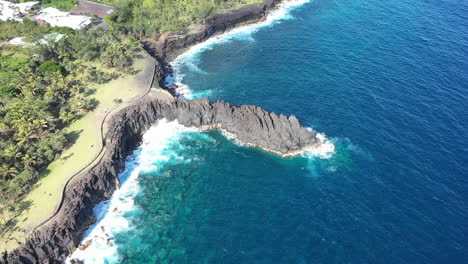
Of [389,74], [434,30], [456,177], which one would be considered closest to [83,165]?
[456,177]

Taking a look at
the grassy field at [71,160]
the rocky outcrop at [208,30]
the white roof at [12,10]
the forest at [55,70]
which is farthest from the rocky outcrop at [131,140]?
the white roof at [12,10]

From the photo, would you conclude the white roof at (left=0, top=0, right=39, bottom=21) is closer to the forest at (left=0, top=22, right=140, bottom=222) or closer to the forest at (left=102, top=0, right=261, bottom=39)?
the forest at (left=0, top=22, right=140, bottom=222)

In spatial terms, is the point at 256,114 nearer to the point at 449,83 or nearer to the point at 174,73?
the point at 174,73

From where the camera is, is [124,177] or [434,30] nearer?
[124,177]

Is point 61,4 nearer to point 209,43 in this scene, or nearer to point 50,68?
point 50,68

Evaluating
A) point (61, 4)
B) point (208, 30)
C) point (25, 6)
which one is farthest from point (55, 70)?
point (208, 30)

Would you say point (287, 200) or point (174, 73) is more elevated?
point (174, 73)

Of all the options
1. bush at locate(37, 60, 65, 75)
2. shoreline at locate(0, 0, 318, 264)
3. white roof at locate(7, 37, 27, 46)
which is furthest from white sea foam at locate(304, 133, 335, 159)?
white roof at locate(7, 37, 27, 46)
